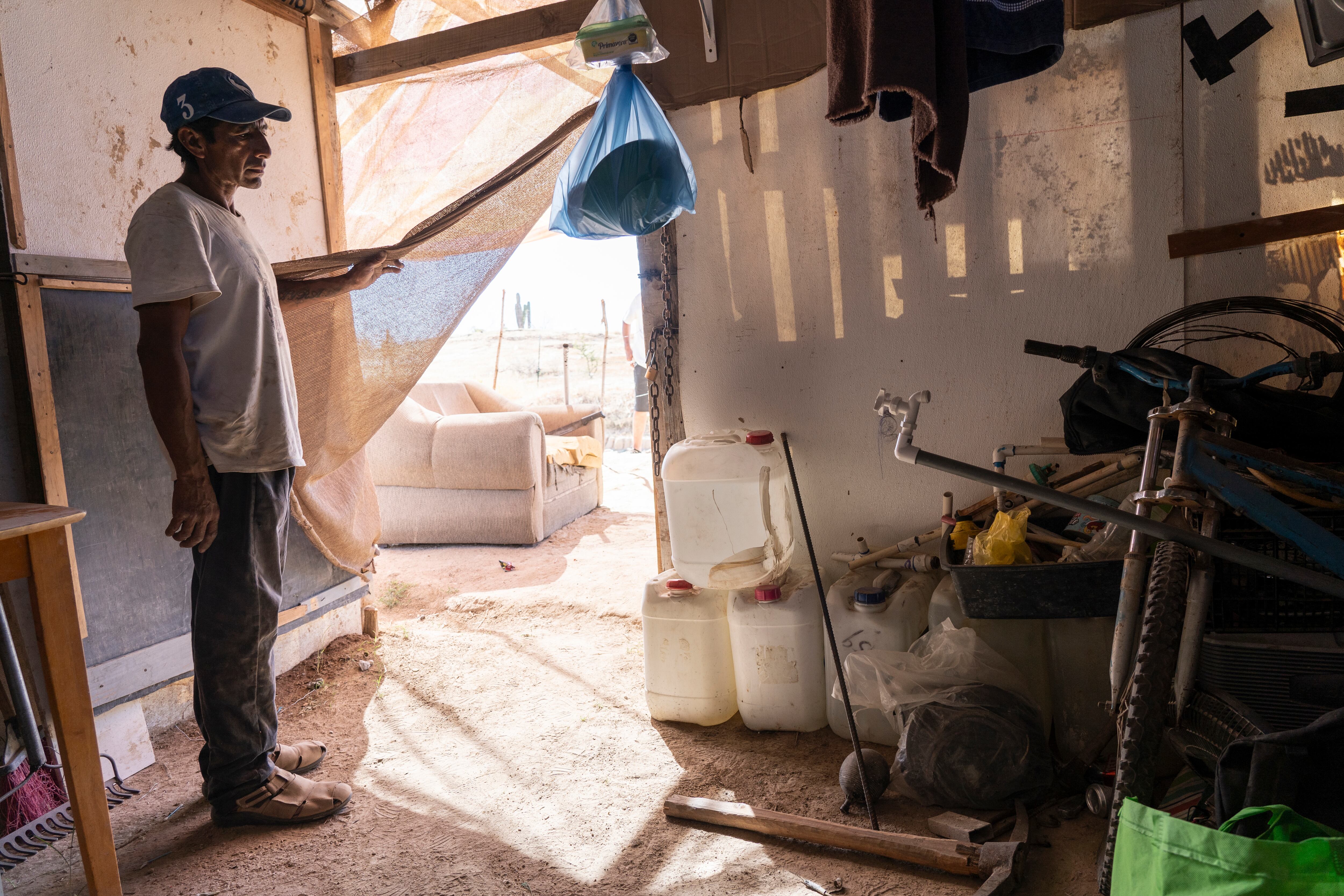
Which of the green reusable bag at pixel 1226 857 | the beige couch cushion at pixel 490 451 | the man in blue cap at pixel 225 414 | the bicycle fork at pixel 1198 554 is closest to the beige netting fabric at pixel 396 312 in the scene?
the man in blue cap at pixel 225 414

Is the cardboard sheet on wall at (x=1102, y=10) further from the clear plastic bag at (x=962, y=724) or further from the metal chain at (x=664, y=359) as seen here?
the clear plastic bag at (x=962, y=724)

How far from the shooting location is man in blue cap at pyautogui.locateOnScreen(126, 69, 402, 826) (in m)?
1.93

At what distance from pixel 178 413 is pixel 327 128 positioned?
70.0 inches

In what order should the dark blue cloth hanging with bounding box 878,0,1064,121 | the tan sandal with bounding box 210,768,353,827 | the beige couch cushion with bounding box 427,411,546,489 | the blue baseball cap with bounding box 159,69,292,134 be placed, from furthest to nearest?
the beige couch cushion with bounding box 427,411,546,489 < the tan sandal with bounding box 210,768,353,827 < the blue baseball cap with bounding box 159,69,292,134 < the dark blue cloth hanging with bounding box 878,0,1064,121

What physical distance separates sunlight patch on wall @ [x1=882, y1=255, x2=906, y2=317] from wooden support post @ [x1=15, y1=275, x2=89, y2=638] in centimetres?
237

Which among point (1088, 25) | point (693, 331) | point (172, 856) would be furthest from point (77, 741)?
point (1088, 25)

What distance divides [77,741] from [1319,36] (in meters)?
3.01

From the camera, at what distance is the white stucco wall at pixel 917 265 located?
2.21m

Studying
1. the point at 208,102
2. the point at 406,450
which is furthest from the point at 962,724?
the point at 406,450

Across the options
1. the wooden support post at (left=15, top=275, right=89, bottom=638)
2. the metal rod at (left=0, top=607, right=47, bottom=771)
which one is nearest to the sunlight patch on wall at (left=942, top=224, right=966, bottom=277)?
the wooden support post at (left=15, top=275, right=89, bottom=638)

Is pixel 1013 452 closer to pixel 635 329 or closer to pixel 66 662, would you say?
pixel 66 662

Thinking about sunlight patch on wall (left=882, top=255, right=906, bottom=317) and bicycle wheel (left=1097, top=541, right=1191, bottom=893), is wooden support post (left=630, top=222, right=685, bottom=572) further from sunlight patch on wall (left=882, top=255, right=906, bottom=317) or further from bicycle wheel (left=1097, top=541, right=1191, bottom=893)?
bicycle wheel (left=1097, top=541, right=1191, bottom=893)

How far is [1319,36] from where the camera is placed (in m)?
1.79

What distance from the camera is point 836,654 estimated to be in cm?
213
